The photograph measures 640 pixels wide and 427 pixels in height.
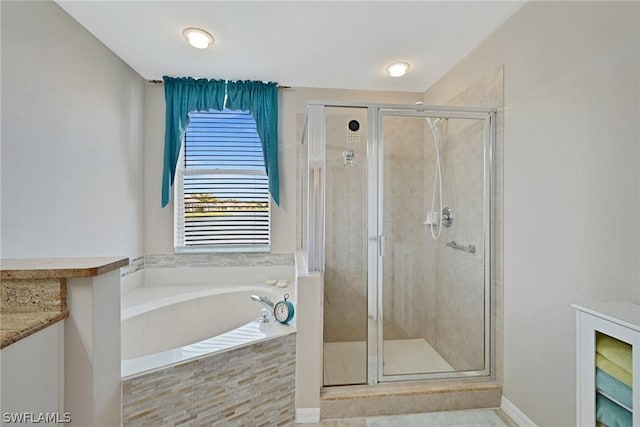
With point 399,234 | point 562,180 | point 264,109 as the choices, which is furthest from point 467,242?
point 264,109

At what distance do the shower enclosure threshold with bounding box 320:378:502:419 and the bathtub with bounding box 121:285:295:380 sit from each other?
522mm

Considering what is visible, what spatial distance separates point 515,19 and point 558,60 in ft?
1.52

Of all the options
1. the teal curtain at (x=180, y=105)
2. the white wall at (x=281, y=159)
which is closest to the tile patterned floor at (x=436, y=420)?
the white wall at (x=281, y=159)

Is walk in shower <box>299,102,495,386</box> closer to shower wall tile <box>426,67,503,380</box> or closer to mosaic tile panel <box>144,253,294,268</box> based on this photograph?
shower wall tile <box>426,67,503,380</box>

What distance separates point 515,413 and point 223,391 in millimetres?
1690

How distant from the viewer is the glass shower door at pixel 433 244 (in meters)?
2.08

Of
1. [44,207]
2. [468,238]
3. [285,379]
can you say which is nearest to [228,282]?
[285,379]

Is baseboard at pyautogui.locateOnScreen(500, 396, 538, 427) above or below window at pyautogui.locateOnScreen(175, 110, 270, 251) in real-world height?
below

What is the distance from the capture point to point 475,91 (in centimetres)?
224

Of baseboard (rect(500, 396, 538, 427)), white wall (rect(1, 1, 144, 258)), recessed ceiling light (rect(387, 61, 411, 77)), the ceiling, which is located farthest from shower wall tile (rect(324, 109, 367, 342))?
white wall (rect(1, 1, 144, 258))

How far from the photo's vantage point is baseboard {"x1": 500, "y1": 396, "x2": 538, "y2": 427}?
1.75 meters

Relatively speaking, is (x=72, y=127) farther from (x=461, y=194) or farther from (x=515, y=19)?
(x=515, y=19)

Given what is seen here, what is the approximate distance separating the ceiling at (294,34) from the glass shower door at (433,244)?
543 mm

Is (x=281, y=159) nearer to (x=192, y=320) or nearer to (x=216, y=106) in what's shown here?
(x=216, y=106)
